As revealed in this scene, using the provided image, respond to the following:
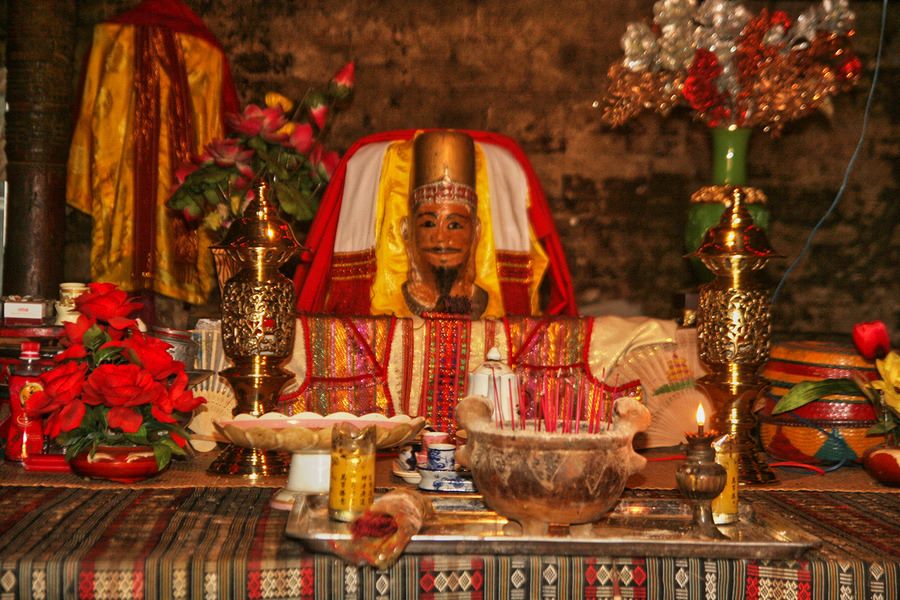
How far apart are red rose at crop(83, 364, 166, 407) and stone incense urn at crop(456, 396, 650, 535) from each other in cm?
82

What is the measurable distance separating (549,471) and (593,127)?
3.60 metres

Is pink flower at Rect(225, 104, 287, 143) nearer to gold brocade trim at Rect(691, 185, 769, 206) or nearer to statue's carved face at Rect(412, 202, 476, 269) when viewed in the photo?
statue's carved face at Rect(412, 202, 476, 269)

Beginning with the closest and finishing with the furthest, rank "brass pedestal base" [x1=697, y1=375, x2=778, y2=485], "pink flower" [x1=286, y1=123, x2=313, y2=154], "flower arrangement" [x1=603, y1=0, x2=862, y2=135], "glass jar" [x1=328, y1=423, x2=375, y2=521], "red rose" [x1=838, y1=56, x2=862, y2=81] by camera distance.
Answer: "glass jar" [x1=328, y1=423, x2=375, y2=521] < "brass pedestal base" [x1=697, y1=375, x2=778, y2=485] < "flower arrangement" [x1=603, y1=0, x2=862, y2=135] < "red rose" [x1=838, y1=56, x2=862, y2=81] < "pink flower" [x1=286, y1=123, x2=313, y2=154]

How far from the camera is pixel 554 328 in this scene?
3023 millimetres

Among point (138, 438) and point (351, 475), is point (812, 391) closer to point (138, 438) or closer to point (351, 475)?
point (351, 475)

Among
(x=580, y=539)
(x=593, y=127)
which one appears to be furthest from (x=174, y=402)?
(x=593, y=127)

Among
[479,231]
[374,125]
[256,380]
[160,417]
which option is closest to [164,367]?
[160,417]

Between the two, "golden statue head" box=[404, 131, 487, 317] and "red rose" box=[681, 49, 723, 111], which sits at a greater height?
"red rose" box=[681, 49, 723, 111]

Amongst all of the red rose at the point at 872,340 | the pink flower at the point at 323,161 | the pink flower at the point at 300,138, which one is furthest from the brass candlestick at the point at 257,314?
the red rose at the point at 872,340

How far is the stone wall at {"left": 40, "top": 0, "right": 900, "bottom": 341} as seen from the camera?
16.3ft

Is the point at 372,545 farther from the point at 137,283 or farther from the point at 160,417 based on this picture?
the point at 137,283

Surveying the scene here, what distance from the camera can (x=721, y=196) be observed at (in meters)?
3.35

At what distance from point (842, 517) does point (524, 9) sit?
136 inches

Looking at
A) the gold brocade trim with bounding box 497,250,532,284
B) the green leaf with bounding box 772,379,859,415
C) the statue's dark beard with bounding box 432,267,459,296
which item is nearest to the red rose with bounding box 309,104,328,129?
the statue's dark beard with bounding box 432,267,459,296
